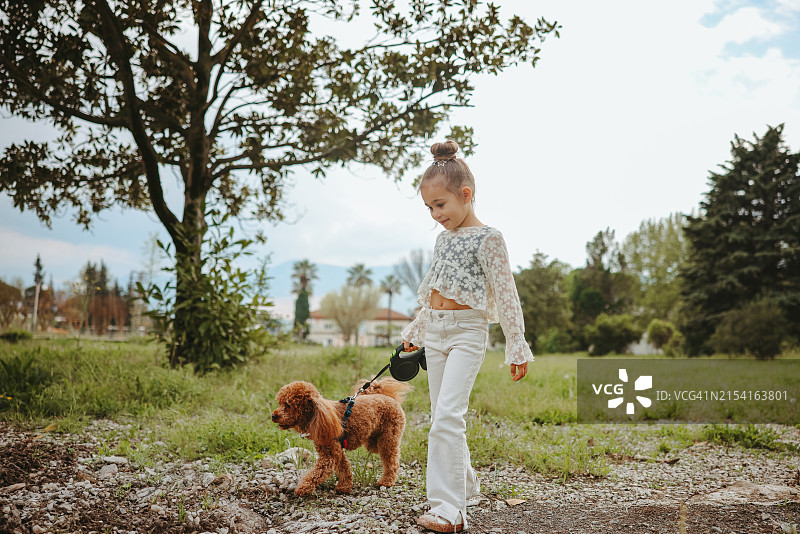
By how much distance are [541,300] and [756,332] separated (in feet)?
45.6

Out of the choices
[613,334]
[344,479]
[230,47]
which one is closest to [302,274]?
[613,334]

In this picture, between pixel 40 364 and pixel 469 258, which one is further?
pixel 40 364

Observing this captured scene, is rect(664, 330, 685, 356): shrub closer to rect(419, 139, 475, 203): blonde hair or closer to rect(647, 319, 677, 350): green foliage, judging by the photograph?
rect(647, 319, 677, 350): green foliage

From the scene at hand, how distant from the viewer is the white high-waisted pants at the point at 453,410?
8.54 feet

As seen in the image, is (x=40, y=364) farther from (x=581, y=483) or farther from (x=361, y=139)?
(x=581, y=483)

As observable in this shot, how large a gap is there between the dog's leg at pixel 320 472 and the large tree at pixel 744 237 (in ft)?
61.3

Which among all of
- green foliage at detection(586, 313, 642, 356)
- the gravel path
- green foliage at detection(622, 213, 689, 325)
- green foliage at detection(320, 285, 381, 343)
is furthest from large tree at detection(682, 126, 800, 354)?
green foliage at detection(320, 285, 381, 343)

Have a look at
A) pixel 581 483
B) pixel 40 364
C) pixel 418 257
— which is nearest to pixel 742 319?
pixel 581 483

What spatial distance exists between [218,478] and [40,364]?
14.0 feet

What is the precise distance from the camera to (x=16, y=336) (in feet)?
34.6

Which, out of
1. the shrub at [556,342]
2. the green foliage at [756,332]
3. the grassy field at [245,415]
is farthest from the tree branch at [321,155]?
the shrub at [556,342]

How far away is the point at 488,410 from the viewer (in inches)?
221

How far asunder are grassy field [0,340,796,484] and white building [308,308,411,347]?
1990 centimetres

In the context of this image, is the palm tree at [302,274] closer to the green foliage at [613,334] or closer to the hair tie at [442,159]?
the green foliage at [613,334]
